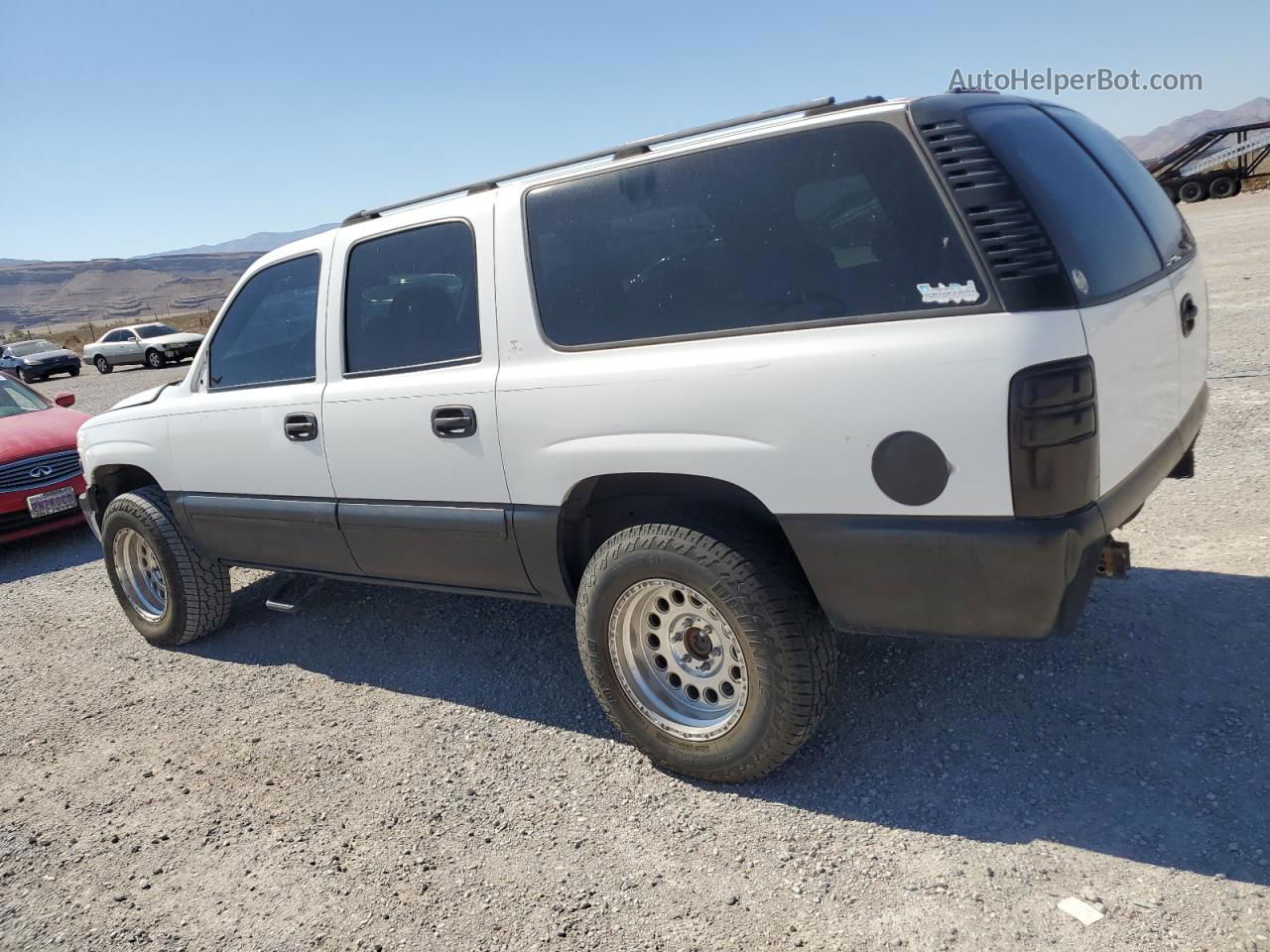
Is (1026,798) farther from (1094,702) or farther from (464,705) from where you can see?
(464,705)

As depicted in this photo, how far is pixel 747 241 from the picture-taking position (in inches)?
112

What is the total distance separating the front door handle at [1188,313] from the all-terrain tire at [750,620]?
4.91 feet

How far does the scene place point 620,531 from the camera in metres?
3.29

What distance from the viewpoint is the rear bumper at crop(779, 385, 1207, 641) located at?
2459 millimetres

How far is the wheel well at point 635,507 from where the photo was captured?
3.09 meters

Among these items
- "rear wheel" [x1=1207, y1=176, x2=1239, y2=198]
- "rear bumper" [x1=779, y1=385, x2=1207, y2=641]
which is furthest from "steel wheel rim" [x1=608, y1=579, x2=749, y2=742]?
"rear wheel" [x1=1207, y1=176, x2=1239, y2=198]

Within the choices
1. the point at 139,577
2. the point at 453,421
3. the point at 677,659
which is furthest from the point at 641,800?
the point at 139,577

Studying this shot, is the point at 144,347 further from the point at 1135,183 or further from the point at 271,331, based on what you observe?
the point at 1135,183

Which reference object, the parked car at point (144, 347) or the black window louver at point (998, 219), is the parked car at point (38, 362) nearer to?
the parked car at point (144, 347)

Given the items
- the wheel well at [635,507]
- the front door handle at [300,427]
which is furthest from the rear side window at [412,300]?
the wheel well at [635,507]

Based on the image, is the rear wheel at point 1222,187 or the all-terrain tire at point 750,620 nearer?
the all-terrain tire at point 750,620

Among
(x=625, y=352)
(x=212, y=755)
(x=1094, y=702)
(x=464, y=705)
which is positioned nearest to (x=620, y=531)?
(x=625, y=352)

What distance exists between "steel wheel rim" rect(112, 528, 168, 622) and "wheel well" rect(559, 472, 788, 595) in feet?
9.61

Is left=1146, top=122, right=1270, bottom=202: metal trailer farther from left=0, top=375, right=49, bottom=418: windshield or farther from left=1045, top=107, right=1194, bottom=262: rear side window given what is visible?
left=0, top=375, right=49, bottom=418: windshield
